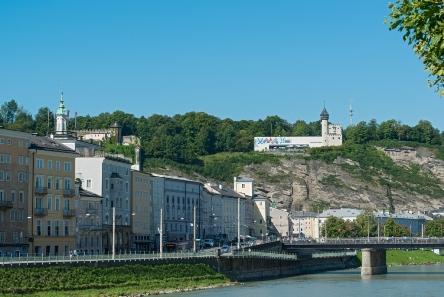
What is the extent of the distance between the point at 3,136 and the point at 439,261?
10576 centimetres

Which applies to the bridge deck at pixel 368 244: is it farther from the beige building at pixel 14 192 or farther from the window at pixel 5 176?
the window at pixel 5 176

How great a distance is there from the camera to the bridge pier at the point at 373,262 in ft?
394

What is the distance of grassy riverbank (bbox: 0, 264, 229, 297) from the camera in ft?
214

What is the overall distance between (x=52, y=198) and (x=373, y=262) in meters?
46.7

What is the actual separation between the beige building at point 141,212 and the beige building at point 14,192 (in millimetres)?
27249

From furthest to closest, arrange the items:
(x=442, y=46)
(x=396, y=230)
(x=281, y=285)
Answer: (x=396, y=230)
(x=281, y=285)
(x=442, y=46)

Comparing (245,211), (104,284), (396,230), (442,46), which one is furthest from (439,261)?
(442,46)

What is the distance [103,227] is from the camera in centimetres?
10300

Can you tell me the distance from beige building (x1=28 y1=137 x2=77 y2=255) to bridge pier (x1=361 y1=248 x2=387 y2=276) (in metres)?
39.7

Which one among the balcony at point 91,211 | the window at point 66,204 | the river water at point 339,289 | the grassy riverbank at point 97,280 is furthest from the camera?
the balcony at point 91,211

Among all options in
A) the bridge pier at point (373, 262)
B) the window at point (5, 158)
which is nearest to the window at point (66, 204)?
the window at point (5, 158)

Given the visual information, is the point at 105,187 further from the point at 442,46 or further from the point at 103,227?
the point at 442,46

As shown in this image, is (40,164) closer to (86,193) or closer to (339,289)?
(86,193)

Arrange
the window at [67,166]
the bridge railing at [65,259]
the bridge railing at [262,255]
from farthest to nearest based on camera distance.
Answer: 1. the bridge railing at [262,255]
2. the window at [67,166]
3. the bridge railing at [65,259]
